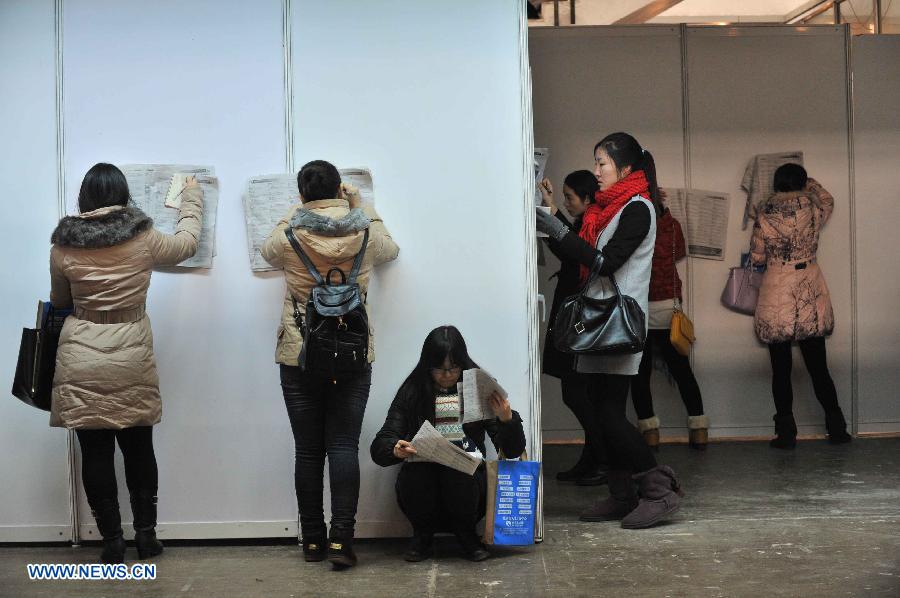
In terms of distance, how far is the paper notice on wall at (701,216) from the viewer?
24.2 ft

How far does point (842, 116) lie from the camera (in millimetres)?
7473

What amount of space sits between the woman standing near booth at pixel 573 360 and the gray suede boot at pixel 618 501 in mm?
462

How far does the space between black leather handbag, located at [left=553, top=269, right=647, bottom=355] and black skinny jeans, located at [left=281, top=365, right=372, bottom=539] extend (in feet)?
3.06

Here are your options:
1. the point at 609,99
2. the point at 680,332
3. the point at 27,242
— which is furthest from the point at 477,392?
the point at 609,99

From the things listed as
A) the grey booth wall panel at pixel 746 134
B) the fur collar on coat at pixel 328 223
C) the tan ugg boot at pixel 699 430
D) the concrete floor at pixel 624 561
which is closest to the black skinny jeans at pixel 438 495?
the concrete floor at pixel 624 561

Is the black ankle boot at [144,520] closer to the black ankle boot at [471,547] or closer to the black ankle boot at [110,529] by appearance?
the black ankle boot at [110,529]

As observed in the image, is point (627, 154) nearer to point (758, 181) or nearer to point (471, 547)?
point (471, 547)

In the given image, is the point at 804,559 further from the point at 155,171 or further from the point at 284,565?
the point at 155,171

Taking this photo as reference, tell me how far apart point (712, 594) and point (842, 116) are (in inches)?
183

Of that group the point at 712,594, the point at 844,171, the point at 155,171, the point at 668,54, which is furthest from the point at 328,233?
the point at 844,171

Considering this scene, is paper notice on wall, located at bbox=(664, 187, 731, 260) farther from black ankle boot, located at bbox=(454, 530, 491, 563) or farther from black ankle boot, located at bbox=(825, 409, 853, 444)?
A: black ankle boot, located at bbox=(454, 530, 491, 563)

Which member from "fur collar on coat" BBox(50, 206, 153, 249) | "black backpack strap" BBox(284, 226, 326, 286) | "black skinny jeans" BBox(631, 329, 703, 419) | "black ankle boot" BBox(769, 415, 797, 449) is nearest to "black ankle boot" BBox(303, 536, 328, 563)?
"black backpack strap" BBox(284, 226, 326, 286)

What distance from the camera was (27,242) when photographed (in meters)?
4.79

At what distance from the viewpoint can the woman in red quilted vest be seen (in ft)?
22.6
